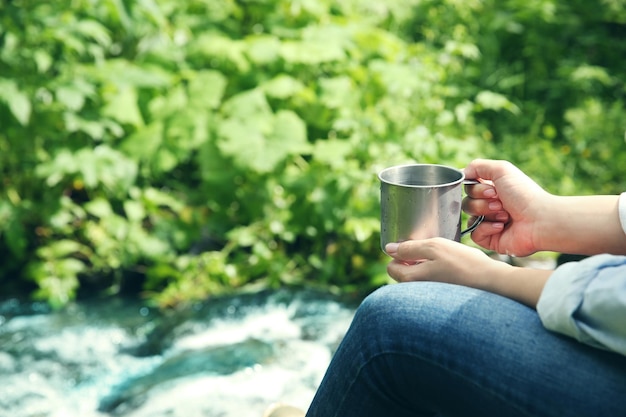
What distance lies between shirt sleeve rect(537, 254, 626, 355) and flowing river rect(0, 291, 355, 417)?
1440mm

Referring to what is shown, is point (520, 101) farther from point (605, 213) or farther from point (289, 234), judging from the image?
point (605, 213)

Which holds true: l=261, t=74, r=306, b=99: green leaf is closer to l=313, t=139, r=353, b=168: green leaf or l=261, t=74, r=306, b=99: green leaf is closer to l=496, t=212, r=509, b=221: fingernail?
l=313, t=139, r=353, b=168: green leaf

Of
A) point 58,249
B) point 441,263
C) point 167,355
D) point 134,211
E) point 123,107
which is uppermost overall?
point 441,263

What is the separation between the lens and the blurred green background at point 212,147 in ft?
10.6

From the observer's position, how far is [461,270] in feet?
4.42

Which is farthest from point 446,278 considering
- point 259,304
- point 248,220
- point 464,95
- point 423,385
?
point 464,95

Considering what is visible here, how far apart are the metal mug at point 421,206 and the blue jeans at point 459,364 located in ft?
0.54

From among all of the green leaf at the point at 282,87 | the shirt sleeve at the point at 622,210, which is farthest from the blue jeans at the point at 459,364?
the green leaf at the point at 282,87

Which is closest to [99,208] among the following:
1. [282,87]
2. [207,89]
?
[207,89]

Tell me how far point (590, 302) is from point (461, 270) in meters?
0.29

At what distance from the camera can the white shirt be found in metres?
1.08

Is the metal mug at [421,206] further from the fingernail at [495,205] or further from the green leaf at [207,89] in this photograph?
the green leaf at [207,89]

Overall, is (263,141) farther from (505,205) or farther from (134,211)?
(505,205)

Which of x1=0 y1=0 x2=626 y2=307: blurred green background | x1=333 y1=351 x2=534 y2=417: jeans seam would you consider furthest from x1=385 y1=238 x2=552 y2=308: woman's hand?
x1=0 y1=0 x2=626 y2=307: blurred green background
